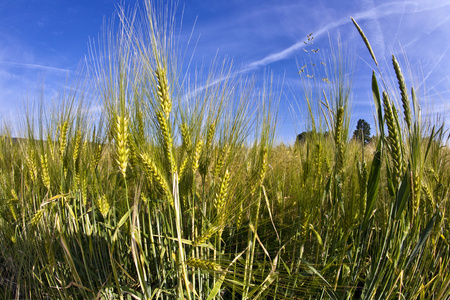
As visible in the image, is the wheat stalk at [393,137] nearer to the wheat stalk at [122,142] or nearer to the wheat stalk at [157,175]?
the wheat stalk at [157,175]

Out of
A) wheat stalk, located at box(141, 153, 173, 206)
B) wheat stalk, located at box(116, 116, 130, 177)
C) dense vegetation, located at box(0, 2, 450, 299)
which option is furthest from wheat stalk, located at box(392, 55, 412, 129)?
wheat stalk, located at box(116, 116, 130, 177)

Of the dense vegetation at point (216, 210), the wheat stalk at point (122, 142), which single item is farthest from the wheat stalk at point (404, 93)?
the wheat stalk at point (122, 142)

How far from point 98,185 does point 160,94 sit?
76 centimetres

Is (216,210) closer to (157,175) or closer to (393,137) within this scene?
(157,175)

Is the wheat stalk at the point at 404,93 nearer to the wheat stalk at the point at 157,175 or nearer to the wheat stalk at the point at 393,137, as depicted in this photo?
the wheat stalk at the point at 393,137

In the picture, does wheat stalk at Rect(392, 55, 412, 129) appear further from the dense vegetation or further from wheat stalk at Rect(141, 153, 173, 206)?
wheat stalk at Rect(141, 153, 173, 206)

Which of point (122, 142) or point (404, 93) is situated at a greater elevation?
point (404, 93)

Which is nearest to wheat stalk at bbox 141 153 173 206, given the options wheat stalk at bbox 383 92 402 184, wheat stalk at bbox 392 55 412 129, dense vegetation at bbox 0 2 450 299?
dense vegetation at bbox 0 2 450 299

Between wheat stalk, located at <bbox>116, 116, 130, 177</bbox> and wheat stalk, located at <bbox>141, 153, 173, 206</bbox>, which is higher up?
wheat stalk, located at <bbox>116, 116, 130, 177</bbox>

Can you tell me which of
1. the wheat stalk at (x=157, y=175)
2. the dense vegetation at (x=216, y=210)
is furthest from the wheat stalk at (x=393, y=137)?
the wheat stalk at (x=157, y=175)

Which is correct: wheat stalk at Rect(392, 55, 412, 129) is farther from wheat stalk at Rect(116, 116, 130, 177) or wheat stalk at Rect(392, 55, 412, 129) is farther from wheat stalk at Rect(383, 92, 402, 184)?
wheat stalk at Rect(116, 116, 130, 177)

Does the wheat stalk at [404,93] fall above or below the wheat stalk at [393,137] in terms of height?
above

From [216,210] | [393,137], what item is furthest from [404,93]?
[216,210]

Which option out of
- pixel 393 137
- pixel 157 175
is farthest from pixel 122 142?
pixel 393 137
